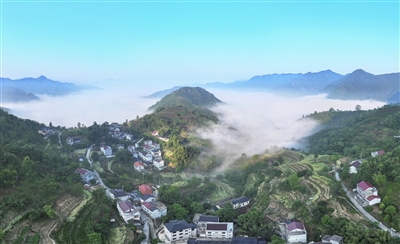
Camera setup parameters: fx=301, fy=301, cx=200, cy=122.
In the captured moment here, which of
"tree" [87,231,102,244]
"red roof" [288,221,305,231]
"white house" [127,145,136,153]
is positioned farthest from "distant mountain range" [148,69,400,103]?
"tree" [87,231,102,244]

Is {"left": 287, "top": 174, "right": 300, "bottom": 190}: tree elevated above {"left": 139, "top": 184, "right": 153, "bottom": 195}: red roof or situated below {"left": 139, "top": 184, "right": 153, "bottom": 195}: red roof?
above

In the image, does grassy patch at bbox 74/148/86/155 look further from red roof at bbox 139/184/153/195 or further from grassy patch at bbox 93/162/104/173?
red roof at bbox 139/184/153/195

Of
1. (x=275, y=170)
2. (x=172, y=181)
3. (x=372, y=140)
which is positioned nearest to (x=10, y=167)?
(x=172, y=181)

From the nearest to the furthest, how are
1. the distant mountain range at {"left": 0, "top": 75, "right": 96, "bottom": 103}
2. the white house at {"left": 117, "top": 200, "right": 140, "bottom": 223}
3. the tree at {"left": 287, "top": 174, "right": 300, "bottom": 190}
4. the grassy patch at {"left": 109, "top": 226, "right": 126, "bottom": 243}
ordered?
1. the grassy patch at {"left": 109, "top": 226, "right": 126, "bottom": 243}
2. the white house at {"left": 117, "top": 200, "right": 140, "bottom": 223}
3. the tree at {"left": 287, "top": 174, "right": 300, "bottom": 190}
4. the distant mountain range at {"left": 0, "top": 75, "right": 96, "bottom": 103}

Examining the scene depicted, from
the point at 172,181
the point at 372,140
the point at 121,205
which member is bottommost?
the point at 172,181

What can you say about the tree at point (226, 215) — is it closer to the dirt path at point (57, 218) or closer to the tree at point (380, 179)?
the tree at point (380, 179)

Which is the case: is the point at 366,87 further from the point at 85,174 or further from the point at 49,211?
the point at 49,211

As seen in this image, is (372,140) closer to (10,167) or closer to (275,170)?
(275,170)
